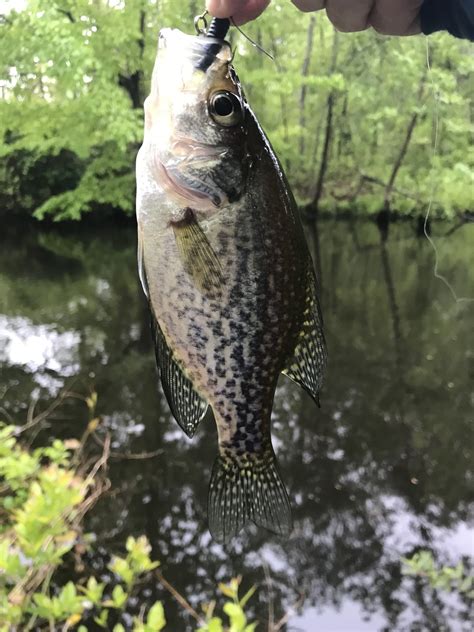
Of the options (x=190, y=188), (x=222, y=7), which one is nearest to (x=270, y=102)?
(x=222, y=7)

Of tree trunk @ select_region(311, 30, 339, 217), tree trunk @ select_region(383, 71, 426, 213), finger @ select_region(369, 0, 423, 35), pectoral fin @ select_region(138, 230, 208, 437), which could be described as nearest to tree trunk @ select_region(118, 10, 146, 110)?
tree trunk @ select_region(311, 30, 339, 217)

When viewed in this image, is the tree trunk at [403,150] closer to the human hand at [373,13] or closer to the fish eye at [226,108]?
the human hand at [373,13]

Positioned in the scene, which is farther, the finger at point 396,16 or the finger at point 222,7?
the finger at point 396,16

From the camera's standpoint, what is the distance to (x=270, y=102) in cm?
2528

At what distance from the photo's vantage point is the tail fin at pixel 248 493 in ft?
6.10

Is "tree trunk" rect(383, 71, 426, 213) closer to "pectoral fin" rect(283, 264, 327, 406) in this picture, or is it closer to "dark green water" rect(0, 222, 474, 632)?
"dark green water" rect(0, 222, 474, 632)

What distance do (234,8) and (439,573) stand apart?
5311 millimetres

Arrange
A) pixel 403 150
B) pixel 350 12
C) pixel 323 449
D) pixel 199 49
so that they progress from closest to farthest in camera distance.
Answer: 1. pixel 199 49
2. pixel 350 12
3. pixel 323 449
4. pixel 403 150

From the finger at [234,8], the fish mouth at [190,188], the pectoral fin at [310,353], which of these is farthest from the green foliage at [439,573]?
the finger at [234,8]

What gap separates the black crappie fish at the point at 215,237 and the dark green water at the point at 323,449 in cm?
399

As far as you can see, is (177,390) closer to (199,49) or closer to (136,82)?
(199,49)


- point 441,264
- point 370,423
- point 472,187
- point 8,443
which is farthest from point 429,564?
point 472,187

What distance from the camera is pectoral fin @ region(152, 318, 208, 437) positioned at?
68.7 inches

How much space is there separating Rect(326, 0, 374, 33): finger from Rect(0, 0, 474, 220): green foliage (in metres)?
12.7
